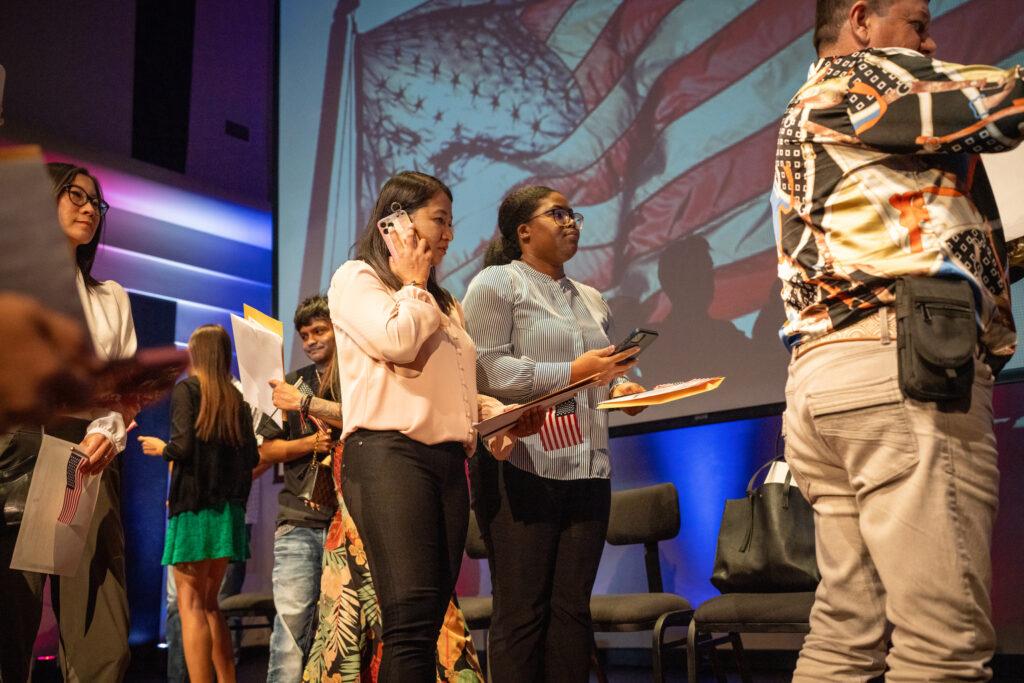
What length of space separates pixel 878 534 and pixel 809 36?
3.21 m

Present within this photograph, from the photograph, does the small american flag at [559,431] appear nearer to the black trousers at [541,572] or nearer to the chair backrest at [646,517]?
the black trousers at [541,572]

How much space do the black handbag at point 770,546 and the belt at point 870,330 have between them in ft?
5.55

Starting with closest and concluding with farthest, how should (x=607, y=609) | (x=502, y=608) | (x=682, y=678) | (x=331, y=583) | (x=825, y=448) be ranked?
(x=825, y=448)
(x=502, y=608)
(x=331, y=583)
(x=607, y=609)
(x=682, y=678)

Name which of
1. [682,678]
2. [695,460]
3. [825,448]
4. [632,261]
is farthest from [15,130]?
[825,448]

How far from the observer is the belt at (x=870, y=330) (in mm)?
1532

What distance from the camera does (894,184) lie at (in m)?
1.58

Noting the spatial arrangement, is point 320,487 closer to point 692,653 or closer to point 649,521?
point 649,521

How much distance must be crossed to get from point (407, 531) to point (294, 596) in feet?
6.58

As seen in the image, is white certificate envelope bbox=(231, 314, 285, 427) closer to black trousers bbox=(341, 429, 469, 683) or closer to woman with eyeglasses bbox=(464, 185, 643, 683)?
woman with eyeglasses bbox=(464, 185, 643, 683)

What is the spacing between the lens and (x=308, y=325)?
405 centimetres

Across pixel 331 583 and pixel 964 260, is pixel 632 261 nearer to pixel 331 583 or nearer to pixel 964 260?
pixel 331 583

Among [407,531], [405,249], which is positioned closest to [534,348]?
[405,249]

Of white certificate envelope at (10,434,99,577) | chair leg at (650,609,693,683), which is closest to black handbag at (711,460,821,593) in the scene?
chair leg at (650,609,693,683)

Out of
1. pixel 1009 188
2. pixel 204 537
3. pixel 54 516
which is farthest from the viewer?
pixel 204 537
